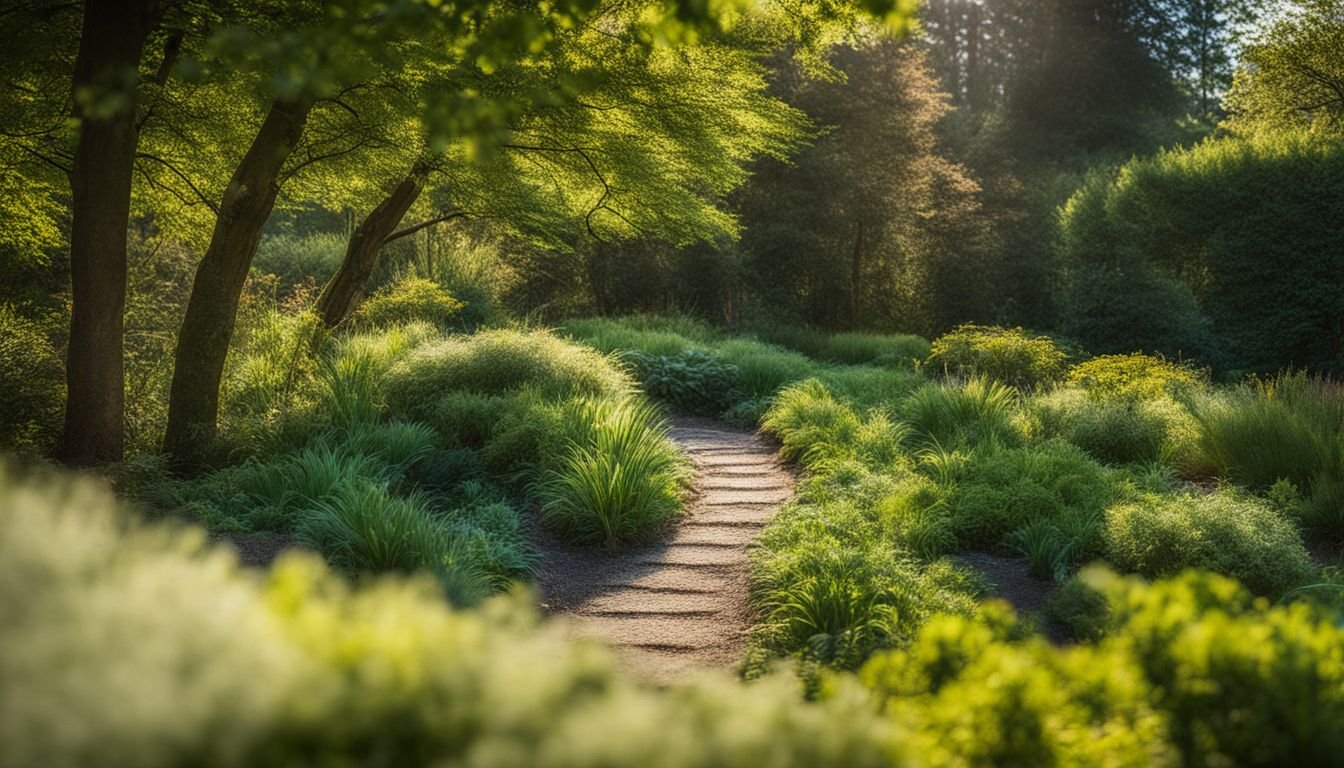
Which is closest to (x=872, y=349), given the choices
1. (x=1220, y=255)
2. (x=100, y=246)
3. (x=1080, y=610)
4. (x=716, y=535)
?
(x=1220, y=255)

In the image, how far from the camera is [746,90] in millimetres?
9953

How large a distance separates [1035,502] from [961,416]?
260 cm

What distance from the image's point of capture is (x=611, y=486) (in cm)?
704

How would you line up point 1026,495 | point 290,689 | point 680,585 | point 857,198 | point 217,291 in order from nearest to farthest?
point 290,689, point 680,585, point 1026,495, point 217,291, point 857,198

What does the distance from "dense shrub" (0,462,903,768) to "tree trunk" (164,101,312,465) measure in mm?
6834

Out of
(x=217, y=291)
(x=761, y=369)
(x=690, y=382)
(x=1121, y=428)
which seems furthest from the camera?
(x=761, y=369)

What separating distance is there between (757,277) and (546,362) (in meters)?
12.5

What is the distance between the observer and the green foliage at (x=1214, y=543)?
5605mm

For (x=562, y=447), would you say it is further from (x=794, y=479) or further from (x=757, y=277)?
(x=757, y=277)

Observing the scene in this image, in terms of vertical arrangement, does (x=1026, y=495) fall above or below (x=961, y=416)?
below

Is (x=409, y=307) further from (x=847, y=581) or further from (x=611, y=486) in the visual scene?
(x=847, y=581)

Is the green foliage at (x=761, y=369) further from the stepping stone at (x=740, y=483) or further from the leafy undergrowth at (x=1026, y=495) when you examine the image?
the stepping stone at (x=740, y=483)

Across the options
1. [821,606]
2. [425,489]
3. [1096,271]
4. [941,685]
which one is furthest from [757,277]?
[941,685]

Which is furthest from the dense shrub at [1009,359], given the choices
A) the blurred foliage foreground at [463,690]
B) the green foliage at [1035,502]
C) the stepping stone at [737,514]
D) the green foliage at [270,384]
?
the blurred foliage foreground at [463,690]
